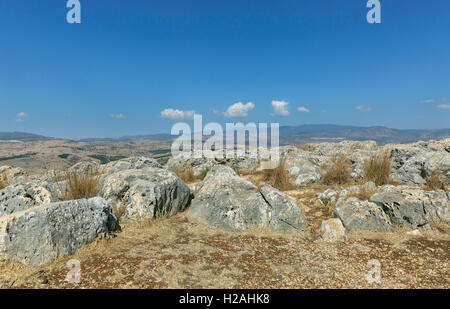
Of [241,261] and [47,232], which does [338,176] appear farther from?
[47,232]

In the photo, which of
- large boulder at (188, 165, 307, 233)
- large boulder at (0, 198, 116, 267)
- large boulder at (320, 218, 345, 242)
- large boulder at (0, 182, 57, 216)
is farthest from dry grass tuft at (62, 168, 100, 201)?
large boulder at (320, 218, 345, 242)

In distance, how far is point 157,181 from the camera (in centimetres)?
638

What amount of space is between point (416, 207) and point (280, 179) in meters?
4.31

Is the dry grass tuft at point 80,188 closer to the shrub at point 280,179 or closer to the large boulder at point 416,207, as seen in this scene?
the shrub at point 280,179

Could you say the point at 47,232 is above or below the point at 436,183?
below

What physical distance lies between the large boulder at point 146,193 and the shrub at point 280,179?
11.9 ft

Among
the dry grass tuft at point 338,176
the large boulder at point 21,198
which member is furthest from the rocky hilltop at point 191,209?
the dry grass tuft at point 338,176

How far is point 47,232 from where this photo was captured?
3.81 m

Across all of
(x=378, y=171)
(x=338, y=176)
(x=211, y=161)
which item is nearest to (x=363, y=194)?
(x=378, y=171)

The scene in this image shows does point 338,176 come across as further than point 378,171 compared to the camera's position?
Yes

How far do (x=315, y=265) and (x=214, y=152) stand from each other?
10.00 m
